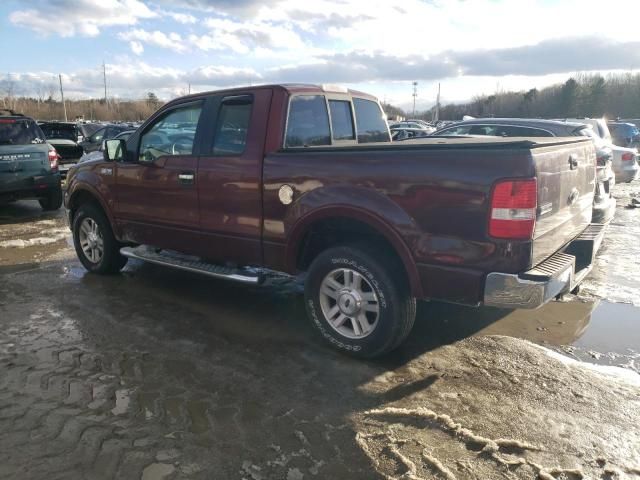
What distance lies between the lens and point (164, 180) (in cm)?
505

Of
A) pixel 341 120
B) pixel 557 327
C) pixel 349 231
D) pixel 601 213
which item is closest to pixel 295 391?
pixel 349 231

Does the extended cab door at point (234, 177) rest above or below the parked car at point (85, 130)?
below

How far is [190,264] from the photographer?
5.02 meters

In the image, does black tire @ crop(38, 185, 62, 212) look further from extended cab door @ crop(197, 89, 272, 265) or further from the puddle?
the puddle

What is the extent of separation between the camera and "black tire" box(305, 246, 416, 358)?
3.70 meters

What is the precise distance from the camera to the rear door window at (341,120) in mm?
4898

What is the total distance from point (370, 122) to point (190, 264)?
91.9 inches

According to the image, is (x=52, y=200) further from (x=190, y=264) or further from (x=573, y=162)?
(x=573, y=162)

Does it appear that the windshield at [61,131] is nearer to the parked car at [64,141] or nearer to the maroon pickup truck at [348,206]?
the parked car at [64,141]

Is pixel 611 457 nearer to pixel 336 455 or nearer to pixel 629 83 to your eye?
pixel 336 455

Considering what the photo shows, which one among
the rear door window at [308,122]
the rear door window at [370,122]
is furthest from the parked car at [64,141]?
the rear door window at [308,122]

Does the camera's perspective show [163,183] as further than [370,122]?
No

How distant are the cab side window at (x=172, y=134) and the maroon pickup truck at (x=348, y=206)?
0.02 metres

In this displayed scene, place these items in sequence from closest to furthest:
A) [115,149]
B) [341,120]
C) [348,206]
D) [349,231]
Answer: [348,206]
[349,231]
[341,120]
[115,149]
